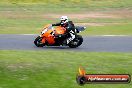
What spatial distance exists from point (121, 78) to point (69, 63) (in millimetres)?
4653

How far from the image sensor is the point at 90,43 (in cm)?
2223

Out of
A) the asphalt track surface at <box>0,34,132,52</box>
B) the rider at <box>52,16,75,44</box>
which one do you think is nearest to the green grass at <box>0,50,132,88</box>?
the asphalt track surface at <box>0,34,132,52</box>

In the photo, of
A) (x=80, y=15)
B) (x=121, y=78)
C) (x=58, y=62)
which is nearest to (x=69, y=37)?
(x=58, y=62)

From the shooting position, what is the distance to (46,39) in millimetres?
20953

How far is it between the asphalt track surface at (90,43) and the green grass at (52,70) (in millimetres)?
5546

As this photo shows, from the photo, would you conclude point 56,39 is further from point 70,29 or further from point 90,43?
point 90,43

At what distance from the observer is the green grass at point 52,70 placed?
35.2ft

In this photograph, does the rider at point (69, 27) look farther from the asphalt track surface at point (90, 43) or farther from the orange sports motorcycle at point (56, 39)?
the asphalt track surface at point (90, 43)

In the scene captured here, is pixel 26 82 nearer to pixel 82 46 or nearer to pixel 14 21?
pixel 82 46

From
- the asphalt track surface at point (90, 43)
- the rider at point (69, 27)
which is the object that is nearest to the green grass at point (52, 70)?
the asphalt track surface at point (90, 43)

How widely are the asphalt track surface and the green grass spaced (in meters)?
5.55

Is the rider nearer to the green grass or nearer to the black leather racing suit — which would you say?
the black leather racing suit

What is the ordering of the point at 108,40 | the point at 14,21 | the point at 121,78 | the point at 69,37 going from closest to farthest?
the point at 121,78 < the point at 69,37 < the point at 108,40 < the point at 14,21

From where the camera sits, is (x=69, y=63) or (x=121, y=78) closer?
(x=121, y=78)
